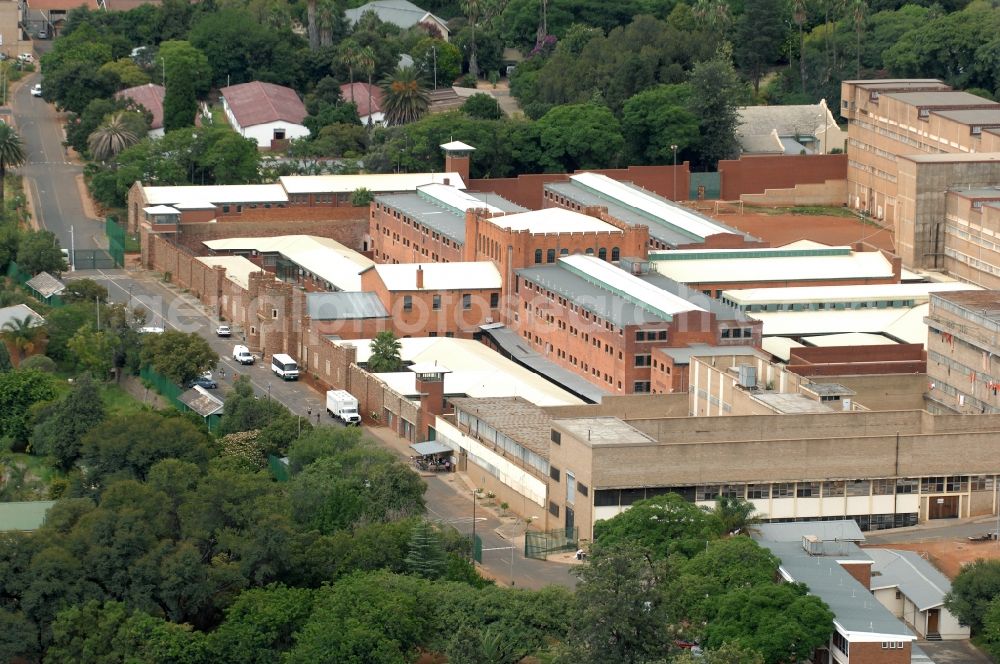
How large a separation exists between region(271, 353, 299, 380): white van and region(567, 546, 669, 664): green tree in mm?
44491

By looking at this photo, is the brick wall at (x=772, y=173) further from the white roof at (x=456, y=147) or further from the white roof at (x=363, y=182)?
the white roof at (x=363, y=182)

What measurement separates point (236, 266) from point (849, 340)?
1422 inches

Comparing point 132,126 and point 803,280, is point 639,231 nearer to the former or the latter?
point 803,280

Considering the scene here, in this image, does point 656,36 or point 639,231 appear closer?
point 639,231

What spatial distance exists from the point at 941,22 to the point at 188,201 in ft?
192

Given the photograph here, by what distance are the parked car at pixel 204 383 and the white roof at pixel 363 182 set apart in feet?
121

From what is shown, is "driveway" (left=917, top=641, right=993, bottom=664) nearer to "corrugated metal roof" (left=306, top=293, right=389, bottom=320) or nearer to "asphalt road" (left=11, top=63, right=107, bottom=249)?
"corrugated metal roof" (left=306, top=293, right=389, bottom=320)

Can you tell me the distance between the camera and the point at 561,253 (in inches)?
5246

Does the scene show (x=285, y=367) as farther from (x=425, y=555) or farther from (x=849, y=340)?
(x=425, y=555)

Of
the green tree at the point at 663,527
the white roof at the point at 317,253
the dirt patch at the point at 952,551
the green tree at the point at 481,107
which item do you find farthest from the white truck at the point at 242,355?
the green tree at the point at 481,107

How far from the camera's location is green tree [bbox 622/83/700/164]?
559 feet

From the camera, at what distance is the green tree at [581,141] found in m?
167

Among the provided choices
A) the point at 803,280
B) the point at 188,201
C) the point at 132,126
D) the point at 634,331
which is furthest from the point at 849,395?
the point at 132,126

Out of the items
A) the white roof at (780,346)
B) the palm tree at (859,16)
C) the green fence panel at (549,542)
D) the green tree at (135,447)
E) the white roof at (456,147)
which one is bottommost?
the green fence panel at (549,542)
